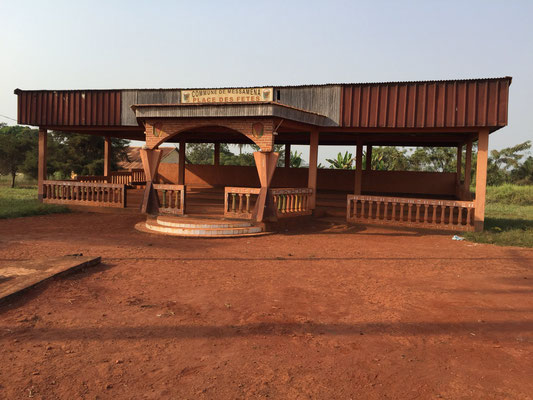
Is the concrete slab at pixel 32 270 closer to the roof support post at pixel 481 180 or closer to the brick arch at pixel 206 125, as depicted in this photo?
the brick arch at pixel 206 125

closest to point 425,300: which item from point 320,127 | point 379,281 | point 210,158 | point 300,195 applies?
point 379,281

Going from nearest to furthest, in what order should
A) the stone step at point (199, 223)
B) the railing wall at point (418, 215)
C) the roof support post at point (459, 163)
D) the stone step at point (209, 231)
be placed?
the stone step at point (209, 231), the stone step at point (199, 223), the railing wall at point (418, 215), the roof support post at point (459, 163)

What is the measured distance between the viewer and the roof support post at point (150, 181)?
11.7 m

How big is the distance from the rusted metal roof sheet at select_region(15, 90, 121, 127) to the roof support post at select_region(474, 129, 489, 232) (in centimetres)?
1134

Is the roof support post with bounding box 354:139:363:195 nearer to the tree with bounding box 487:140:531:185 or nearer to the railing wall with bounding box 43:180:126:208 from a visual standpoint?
the railing wall with bounding box 43:180:126:208

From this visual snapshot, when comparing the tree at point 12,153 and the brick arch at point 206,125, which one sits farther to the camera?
the tree at point 12,153

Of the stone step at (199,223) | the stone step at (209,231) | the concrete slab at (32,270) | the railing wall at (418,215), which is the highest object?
the railing wall at (418,215)

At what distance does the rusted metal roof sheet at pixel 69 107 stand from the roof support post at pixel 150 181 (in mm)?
3622

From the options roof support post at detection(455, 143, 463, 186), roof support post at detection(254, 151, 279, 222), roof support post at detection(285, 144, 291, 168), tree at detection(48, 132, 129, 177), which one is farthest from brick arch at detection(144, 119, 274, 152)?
tree at detection(48, 132, 129, 177)

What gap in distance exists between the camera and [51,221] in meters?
12.0

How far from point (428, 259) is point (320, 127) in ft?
19.2

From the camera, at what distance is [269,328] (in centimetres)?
433

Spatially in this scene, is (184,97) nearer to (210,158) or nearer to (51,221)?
(51,221)

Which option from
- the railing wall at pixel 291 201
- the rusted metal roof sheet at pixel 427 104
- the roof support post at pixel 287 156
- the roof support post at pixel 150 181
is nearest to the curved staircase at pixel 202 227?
the roof support post at pixel 150 181
